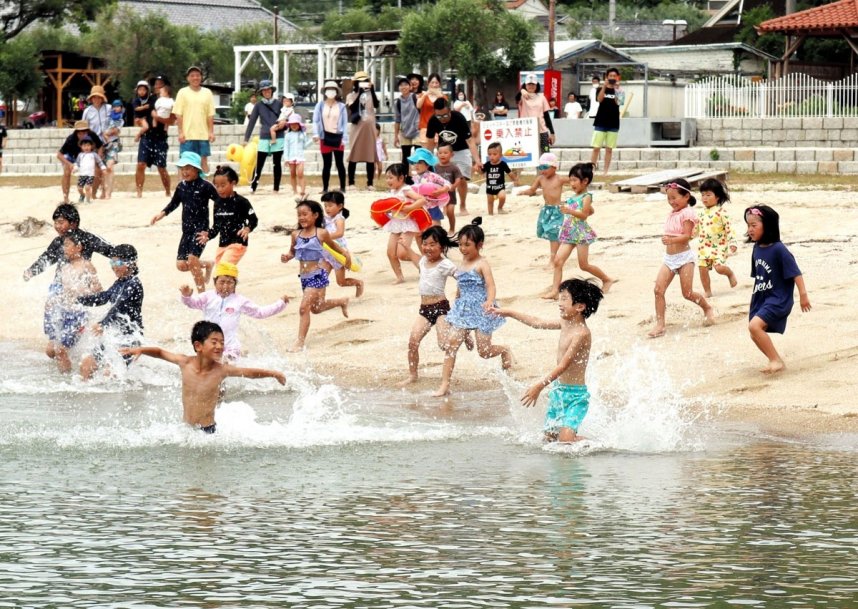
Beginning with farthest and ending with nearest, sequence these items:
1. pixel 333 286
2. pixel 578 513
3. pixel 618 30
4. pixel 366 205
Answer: pixel 618 30
pixel 366 205
pixel 333 286
pixel 578 513

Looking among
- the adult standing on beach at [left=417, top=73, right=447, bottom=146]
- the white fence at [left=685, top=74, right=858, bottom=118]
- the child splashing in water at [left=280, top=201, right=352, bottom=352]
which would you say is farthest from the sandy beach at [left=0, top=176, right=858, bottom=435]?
the white fence at [left=685, top=74, right=858, bottom=118]

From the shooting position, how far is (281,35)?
184 feet

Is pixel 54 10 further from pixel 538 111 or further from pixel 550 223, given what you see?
pixel 550 223

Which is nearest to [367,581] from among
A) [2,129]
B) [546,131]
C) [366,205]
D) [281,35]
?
[366,205]

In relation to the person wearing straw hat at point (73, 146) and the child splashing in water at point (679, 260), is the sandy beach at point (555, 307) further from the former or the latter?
the person wearing straw hat at point (73, 146)

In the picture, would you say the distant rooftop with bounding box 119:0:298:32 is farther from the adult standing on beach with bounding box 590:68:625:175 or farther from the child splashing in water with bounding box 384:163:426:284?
the child splashing in water with bounding box 384:163:426:284

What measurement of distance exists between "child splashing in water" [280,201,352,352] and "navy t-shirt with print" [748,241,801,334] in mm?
3880

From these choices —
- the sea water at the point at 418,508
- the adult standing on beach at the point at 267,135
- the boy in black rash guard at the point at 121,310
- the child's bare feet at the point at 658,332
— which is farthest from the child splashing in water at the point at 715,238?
the adult standing on beach at the point at 267,135

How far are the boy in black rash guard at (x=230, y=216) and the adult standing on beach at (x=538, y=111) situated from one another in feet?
23.0

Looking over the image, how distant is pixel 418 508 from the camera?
22.7ft

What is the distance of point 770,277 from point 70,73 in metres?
40.2

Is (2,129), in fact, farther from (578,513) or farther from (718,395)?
(578,513)

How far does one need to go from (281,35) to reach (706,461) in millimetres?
49832

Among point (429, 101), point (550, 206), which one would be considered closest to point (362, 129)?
point (429, 101)
